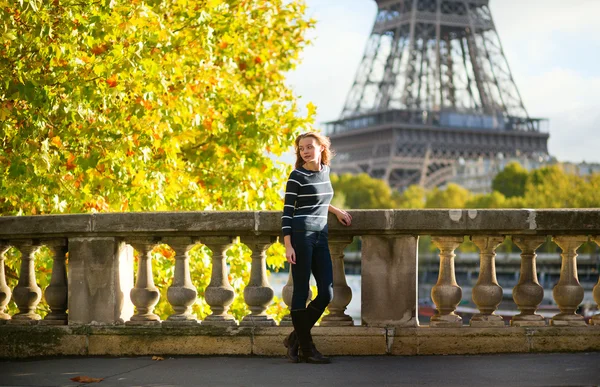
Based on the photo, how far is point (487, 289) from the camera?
8.20 m

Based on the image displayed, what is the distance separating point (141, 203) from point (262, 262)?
5745 millimetres

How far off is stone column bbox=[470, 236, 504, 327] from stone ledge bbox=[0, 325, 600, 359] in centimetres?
11

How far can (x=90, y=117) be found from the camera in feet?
41.7

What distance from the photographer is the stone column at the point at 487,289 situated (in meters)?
8.21

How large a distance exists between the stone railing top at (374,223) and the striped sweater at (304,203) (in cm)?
50

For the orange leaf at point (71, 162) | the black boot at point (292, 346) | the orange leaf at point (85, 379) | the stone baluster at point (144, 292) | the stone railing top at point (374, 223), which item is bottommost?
the orange leaf at point (85, 379)

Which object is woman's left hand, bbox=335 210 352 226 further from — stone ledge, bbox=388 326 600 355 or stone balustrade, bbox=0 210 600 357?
stone ledge, bbox=388 326 600 355

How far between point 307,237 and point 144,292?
1762 millimetres

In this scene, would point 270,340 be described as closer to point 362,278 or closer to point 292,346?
point 292,346

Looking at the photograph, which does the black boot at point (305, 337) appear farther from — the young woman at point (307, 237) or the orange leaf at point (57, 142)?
the orange leaf at point (57, 142)

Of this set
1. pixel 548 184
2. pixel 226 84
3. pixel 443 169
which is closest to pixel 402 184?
pixel 443 169

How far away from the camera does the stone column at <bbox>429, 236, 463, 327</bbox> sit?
8242 millimetres

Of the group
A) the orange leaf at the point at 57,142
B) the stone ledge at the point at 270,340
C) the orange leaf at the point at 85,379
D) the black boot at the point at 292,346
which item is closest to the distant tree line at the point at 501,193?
the orange leaf at the point at 57,142

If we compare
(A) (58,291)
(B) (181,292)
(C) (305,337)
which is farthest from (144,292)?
(C) (305,337)
